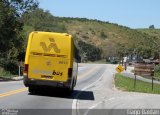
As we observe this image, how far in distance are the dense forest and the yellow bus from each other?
19.9 meters

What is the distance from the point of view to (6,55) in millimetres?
58219

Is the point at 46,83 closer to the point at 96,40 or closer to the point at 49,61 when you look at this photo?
the point at 49,61

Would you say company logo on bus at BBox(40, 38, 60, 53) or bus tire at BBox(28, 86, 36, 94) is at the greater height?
company logo on bus at BBox(40, 38, 60, 53)

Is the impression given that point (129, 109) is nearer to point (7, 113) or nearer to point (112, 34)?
point (7, 113)

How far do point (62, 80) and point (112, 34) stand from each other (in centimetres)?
17305

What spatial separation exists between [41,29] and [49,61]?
8077 cm

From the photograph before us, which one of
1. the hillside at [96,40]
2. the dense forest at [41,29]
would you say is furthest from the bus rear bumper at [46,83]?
the hillside at [96,40]

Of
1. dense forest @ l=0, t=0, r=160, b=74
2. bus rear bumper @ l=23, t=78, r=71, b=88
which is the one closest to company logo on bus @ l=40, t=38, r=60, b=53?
bus rear bumper @ l=23, t=78, r=71, b=88

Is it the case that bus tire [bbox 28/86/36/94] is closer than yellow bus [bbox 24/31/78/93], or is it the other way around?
yellow bus [bbox 24/31/78/93]

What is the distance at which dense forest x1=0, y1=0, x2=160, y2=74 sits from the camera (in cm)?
4584

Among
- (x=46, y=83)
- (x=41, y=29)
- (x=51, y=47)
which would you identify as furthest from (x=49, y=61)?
(x=41, y=29)

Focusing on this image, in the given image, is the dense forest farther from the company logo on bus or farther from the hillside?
the company logo on bus

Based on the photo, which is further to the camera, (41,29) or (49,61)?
(41,29)

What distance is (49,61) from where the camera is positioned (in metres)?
25.0
